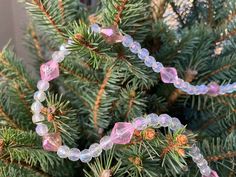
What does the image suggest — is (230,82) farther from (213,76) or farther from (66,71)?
(66,71)

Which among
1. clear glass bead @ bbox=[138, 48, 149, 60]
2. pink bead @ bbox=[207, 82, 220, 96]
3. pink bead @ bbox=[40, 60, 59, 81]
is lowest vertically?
pink bead @ bbox=[207, 82, 220, 96]

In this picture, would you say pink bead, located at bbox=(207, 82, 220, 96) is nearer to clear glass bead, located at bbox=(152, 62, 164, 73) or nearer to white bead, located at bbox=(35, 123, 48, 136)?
clear glass bead, located at bbox=(152, 62, 164, 73)

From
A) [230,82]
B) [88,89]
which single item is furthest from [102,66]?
[230,82]

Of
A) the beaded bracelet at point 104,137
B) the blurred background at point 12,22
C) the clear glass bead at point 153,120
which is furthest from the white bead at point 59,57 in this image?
the blurred background at point 12,22

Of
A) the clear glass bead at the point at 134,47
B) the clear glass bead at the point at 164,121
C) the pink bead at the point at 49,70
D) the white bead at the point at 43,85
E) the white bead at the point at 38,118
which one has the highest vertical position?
the pink bead at the point at 49,70

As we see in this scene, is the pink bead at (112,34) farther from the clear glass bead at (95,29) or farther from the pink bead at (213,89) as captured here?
the pink bead at (213,89)

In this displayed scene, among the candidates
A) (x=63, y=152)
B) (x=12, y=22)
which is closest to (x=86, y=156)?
(x=63, y=152)

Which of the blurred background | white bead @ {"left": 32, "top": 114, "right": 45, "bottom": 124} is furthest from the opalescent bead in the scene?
the blurred background
